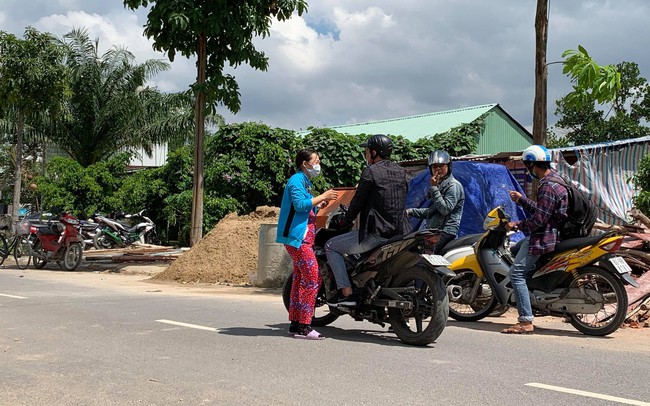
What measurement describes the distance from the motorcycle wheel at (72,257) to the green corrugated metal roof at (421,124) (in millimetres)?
13082

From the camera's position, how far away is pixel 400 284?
681 centimetres

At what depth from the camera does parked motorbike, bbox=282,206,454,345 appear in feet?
21.4

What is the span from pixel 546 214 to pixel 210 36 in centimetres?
1095

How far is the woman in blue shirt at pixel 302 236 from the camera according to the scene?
272 inches

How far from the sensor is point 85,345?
21.5 ft

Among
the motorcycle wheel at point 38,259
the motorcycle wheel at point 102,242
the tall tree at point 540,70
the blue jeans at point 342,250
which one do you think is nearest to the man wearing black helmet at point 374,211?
the blue jeans at point 342,250

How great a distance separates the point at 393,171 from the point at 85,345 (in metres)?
3.23

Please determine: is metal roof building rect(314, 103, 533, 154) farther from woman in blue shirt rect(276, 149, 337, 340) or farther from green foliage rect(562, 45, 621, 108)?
woman in blue shirt rect(276, 149, 337, 340)

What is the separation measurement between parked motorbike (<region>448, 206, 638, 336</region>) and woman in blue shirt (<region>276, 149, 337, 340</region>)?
7.28ft

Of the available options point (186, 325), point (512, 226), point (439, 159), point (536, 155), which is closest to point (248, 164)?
point (439, 159)

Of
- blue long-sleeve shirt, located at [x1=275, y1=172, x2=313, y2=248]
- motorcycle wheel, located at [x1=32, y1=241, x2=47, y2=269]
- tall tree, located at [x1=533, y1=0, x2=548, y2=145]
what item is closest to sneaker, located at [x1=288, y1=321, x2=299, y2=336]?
blue long-sleeve shirt, located at [x1=275, y1=172, x2=313, y2=248]

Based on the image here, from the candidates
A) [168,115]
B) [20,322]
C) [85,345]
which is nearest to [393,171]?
[85,345]

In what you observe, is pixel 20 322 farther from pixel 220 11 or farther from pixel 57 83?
pixel 57 83

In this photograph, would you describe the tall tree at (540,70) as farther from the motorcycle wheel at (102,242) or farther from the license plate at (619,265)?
the motorcycle wheel at (102,242)
